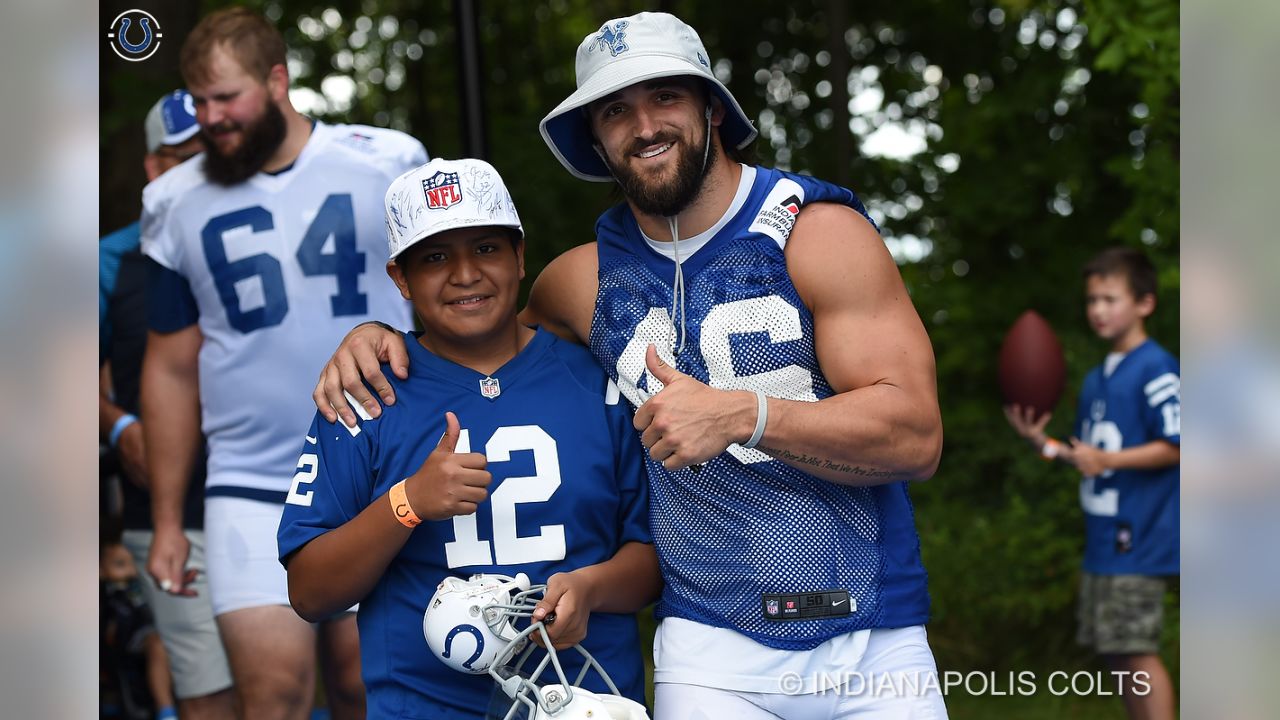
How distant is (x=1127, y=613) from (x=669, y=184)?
321cm

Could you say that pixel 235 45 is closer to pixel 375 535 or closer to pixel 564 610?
pixel 375 535

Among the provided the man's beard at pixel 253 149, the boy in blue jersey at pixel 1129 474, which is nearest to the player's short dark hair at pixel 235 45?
the man's beard at pixel 253 149

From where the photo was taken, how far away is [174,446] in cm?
398

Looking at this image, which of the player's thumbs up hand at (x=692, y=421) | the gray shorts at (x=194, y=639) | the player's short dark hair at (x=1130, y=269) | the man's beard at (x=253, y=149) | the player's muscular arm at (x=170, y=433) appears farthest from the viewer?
the player's short dark hair at (x=1130, y=269)

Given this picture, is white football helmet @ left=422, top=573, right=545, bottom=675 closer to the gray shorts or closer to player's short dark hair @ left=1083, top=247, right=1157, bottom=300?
the gray shorts

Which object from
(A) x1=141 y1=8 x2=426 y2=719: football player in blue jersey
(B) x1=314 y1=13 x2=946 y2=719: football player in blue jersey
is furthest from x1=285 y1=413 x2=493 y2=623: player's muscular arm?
(A) x1=141 y1=8 x2=426 y2=719: football player in blue jersey

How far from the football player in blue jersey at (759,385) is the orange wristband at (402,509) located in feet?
0.76

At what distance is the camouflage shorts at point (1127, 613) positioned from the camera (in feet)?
15.9

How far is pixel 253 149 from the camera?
12.3 ft

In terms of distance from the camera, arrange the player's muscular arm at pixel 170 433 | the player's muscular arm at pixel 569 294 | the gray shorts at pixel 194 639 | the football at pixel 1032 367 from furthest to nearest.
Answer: the football at pixel 1032 367 → the gray shorts at pixel 194 639 → the player's muscular arm at pixel 170 433 → the player's muscular arm at pixel 569 294

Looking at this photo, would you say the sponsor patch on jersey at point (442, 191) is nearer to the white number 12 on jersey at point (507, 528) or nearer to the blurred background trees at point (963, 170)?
the white number 12 on jersey at point (507, 528)

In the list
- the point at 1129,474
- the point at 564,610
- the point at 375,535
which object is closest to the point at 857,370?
the point at 564,610

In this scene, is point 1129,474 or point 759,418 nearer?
point 759,418
